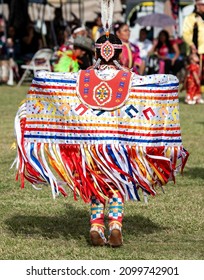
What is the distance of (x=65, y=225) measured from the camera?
709cm

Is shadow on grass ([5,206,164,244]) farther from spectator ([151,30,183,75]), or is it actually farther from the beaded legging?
spectator ([151,30,183,75])

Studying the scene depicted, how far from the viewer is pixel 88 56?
1089 centimetres

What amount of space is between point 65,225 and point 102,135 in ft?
3.32

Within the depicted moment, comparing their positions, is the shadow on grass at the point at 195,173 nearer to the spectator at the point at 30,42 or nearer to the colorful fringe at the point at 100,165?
the colorful fringe at the point at 100,165

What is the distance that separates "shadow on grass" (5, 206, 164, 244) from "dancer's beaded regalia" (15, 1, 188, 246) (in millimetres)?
424

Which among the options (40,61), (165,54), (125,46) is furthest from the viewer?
(165,54)

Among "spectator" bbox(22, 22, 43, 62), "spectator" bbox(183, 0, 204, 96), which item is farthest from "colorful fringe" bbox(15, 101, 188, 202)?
"spectator" bbox(22, 22, 43, 62)

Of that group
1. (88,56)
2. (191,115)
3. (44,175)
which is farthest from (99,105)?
(191,115)

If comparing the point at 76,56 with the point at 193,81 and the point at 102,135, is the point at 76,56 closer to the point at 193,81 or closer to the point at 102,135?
the point at 102,135

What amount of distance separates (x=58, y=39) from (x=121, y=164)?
61.8ft

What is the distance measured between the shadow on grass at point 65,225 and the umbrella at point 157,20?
1551 centimetres

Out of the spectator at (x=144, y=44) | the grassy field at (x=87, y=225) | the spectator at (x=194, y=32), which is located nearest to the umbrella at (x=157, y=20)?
the spectator at (x=144, y=44)

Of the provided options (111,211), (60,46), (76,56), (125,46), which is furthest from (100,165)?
(60,46)

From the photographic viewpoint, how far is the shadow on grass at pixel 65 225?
22.2 feet
